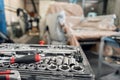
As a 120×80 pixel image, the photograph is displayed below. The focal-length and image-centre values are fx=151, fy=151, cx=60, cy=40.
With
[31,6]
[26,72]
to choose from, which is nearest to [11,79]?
[26,72]

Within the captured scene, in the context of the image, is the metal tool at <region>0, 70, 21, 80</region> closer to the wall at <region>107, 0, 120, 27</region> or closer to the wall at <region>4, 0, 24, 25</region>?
the wall at <region>4, 0, 24, 25</region>

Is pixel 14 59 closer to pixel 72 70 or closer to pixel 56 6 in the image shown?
pixel 72 70

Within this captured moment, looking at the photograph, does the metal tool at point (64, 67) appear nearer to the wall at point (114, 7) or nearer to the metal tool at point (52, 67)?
the metal tool at point (52, 67)

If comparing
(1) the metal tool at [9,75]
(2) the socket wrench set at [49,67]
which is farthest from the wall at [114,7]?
(1) the metal tool at [9,75]

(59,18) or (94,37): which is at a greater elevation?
(59,18)

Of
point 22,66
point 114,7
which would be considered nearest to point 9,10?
point 114,7

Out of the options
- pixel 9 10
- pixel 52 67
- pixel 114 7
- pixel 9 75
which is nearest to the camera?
pixel 9 75

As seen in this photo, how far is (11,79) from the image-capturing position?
0.43 meters

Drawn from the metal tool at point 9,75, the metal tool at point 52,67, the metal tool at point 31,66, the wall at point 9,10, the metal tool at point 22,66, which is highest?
the wall at point 9,10

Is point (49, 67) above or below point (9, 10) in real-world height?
below

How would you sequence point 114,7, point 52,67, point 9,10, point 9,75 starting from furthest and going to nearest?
point 114,7
point 9,10
point 52,67
point 9,75

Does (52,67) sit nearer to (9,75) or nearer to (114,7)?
(9,75)

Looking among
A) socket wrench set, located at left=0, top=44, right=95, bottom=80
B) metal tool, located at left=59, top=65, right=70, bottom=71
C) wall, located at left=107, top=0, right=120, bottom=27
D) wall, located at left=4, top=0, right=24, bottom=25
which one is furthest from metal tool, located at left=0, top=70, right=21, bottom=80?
wall, located at left=107, top=0, right=120, bottom=27

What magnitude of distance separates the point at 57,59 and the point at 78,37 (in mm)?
1534
